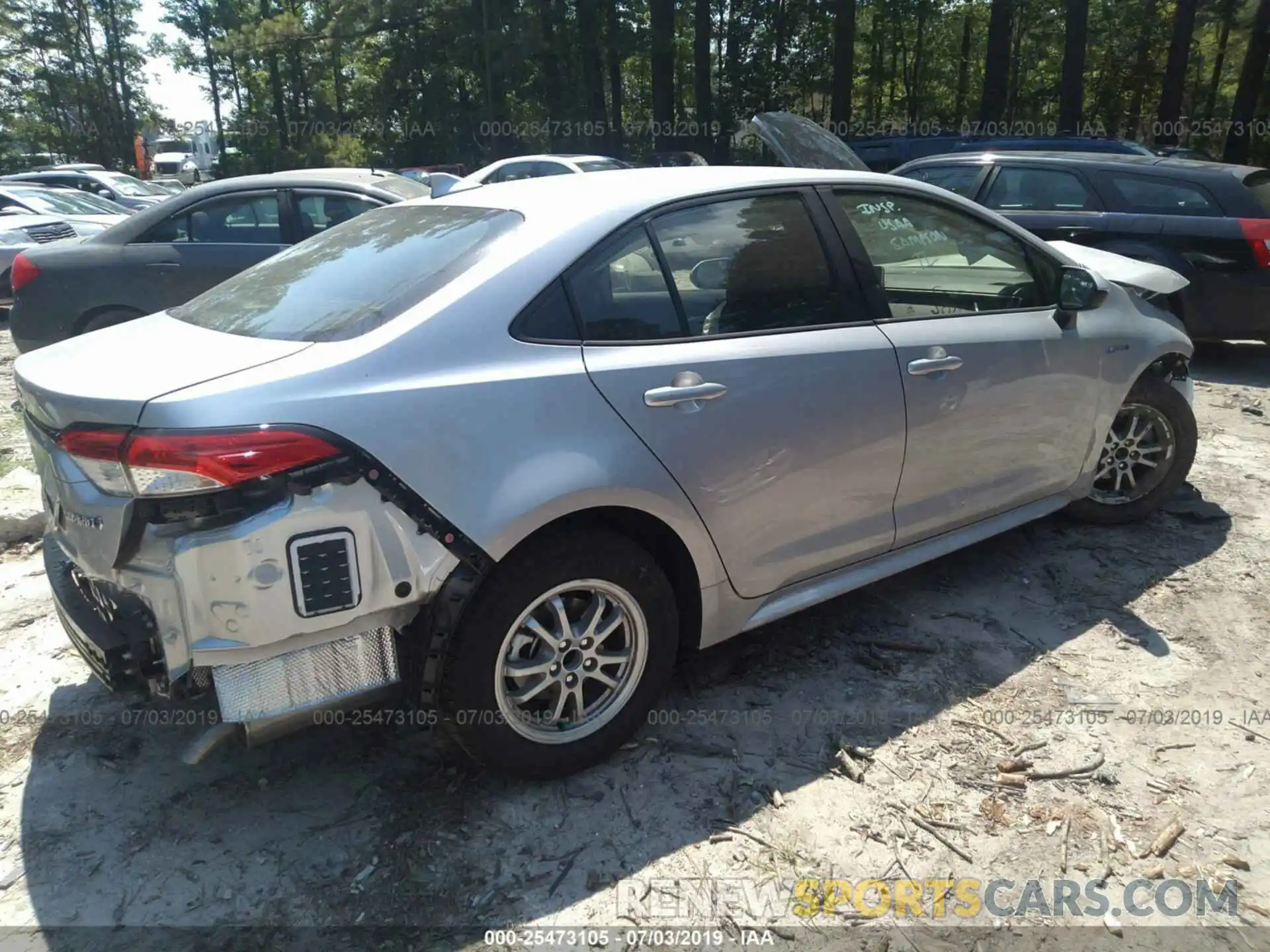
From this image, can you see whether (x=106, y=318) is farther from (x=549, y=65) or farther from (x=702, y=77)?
(x=549, y=65)

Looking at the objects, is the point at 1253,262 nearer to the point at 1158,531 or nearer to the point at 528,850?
the point at 1158,531

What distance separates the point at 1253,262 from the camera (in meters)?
6.98

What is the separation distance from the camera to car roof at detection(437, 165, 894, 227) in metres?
2.79

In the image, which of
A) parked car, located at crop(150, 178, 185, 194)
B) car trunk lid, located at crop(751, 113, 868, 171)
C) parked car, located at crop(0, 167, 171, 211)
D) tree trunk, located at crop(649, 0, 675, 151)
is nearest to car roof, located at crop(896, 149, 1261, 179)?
car trunk lid, located at crop(751, 113, 868, 171)

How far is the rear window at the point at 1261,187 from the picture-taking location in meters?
7.13

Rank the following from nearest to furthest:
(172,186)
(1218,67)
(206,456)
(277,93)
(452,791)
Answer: (206,456) < (452,791) < (172,186) < (1218,67) < (277,93)

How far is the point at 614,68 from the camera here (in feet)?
99.6

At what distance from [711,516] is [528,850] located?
1.06 m

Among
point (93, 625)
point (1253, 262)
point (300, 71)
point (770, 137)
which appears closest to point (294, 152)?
point (300, 71)

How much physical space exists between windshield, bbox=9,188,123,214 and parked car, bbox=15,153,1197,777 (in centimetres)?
1327

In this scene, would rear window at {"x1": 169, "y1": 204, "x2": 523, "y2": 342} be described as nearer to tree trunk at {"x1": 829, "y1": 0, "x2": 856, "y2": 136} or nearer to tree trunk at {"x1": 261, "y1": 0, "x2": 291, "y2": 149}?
tree trunk at {"x1": 829, "y1": 0, "x2": 856, "y2": 136}

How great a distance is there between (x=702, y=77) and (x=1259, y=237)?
22.7 metres

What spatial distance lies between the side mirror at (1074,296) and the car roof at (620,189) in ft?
2.99

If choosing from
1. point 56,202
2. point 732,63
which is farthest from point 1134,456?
point 732,63
